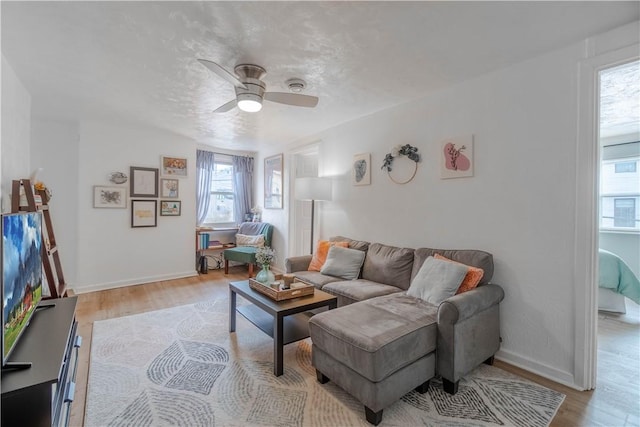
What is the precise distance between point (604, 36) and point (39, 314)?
13.6 feet

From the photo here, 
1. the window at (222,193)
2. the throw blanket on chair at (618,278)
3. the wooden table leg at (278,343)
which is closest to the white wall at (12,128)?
the wooden table leg at (278,343)

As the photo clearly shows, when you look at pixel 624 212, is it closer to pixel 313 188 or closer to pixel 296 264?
pixel 313 188

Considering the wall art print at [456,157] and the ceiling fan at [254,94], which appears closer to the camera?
the ceiling fan at [254,94]

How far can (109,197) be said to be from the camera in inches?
171

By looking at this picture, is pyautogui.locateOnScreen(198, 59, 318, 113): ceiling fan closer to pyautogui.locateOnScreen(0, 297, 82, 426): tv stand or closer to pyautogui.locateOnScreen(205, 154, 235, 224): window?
pyautogui.locateOnScreen(0, 297, 82, 426): tv stand

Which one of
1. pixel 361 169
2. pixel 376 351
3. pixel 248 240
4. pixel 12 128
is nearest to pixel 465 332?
pixel 376 351

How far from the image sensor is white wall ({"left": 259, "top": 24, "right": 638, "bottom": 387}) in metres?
2.13

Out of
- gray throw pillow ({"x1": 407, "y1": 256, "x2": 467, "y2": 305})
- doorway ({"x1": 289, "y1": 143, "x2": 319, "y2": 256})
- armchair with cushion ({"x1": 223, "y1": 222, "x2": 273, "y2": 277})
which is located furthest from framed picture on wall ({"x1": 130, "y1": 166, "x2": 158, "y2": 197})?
gray throw pillow ({"x1": 407, "y1": 256, "x2": 467, "y2": 305})

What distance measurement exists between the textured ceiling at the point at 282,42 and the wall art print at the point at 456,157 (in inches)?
21.5

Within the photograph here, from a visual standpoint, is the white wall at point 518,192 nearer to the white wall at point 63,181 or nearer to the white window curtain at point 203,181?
the white window curtain at point 203,181

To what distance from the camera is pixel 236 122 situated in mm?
4031

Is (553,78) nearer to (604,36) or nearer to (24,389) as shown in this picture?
(604,36)

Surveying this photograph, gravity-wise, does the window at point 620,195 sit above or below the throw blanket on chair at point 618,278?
above

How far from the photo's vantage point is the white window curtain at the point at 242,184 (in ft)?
20.0
